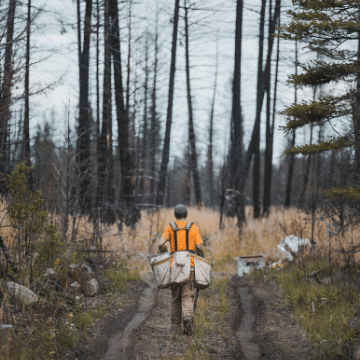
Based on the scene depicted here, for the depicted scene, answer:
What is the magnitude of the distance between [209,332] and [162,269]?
1331mm

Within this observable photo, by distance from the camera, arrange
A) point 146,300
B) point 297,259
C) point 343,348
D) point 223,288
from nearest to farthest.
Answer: point 343,348, point 146,300, point 223,288, point 297,259

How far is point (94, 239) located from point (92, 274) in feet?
5.82

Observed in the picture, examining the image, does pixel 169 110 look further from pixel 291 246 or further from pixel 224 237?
pixel 291 246

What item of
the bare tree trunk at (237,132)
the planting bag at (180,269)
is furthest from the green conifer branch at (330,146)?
the bare tree trunk at (237,132)

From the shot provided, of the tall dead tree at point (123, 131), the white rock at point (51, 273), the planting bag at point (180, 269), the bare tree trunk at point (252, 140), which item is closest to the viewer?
the planting bag at point (180, 269)

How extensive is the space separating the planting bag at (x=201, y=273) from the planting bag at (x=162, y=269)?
417 millimetres

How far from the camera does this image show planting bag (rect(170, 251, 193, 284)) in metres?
5.58

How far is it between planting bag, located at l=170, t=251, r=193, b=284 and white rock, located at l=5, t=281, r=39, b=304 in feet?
6.59

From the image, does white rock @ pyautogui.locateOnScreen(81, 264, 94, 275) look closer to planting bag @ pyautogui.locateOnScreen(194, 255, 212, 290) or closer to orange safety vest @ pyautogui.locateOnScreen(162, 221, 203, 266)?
orange safety vest @ pyautogui.locateOnScreen(162, 221, 203, 266)

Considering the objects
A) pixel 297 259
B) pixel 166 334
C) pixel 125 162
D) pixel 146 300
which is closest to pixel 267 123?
pixel 125 162

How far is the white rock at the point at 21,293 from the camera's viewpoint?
5332mm

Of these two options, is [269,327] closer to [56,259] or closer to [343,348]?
[343,348]

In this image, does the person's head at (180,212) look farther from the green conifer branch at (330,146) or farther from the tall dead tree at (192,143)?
the tall dead tree at (192,143)

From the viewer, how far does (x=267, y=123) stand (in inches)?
868
